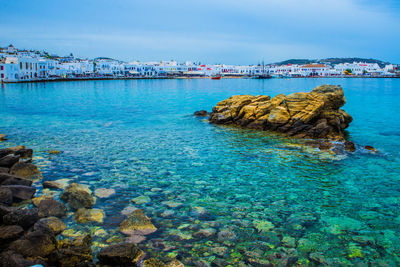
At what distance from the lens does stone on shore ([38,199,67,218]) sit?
812 centimetres

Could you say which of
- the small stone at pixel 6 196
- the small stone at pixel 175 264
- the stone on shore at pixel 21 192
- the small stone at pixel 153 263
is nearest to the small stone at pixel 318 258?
the small stone at pixel 175 264

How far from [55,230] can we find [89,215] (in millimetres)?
1117

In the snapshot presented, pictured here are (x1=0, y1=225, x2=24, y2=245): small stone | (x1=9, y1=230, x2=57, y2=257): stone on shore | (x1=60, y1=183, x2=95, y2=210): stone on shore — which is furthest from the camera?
(x1=60, y1=183, x2=95, y2=210): stone on shore

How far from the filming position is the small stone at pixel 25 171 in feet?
37.4

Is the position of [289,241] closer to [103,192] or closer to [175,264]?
[175,264]

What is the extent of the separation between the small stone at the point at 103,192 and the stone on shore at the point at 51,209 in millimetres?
1399

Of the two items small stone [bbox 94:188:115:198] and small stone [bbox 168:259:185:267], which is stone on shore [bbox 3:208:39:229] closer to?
small stone [bbox 94:188:115:198]

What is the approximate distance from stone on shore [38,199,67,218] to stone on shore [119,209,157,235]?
6.37 feet

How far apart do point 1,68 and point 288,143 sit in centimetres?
10895

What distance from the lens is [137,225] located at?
7.66 meters

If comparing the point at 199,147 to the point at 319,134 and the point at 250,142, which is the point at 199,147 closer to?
the point at 250,142

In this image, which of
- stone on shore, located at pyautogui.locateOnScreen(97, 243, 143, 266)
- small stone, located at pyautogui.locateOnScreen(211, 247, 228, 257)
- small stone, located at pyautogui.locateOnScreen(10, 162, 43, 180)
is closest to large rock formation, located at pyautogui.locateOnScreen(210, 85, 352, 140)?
small stone, located at pyautogui.locateOnScreen(211, 247, 228, 257)

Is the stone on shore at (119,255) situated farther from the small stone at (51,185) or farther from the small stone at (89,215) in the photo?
the small stone at (51,185)

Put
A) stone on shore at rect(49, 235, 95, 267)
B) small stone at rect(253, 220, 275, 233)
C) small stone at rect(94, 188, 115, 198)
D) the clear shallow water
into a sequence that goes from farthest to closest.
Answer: small stone at rect(94, 188, 115, 198) → small stone at rect(253, 220, 275, 233) → the clear shallow water → stone on shore at rect(49, 235, 95, 267)
